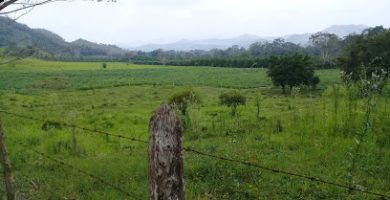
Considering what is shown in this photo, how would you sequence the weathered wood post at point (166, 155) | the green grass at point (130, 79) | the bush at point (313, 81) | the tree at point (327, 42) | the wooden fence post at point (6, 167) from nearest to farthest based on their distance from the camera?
the weathered wood post at point (166, 155)
the wooden fence post at point (6, 167)
the bush at point (313, 81)
the green grass at point (130, 79)
the tree at point (327, 42)

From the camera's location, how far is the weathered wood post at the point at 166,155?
350cm

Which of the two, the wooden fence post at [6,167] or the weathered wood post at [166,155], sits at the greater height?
the weathered wood post at [166,155]

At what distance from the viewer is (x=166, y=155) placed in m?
3.51

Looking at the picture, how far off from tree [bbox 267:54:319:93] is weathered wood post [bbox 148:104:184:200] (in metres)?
39.6

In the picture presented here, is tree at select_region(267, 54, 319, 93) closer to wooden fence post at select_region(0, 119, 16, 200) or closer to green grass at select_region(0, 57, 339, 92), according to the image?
green grass at select_region(0, 57, 339, 92)

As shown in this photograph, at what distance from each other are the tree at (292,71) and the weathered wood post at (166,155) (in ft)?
130

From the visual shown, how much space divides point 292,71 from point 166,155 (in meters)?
39.7

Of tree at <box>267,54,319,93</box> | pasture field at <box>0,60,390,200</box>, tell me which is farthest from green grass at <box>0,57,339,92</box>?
pasture field at <box>0,60,390,200</box>

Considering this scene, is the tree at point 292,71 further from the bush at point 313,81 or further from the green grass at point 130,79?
the green grass at point 130,79

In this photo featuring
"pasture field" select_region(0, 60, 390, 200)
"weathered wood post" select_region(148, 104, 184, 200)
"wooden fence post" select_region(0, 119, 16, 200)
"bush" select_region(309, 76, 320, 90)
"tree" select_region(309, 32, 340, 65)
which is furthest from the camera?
"tree" select_region(309, 32, 340, 65)

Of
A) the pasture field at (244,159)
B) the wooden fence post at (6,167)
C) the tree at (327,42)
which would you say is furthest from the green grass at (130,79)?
the tree at (327,42)

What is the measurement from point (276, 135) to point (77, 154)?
5.50 metres

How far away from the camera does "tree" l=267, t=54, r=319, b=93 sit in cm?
4216

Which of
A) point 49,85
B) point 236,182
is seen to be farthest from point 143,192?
point 49,85
